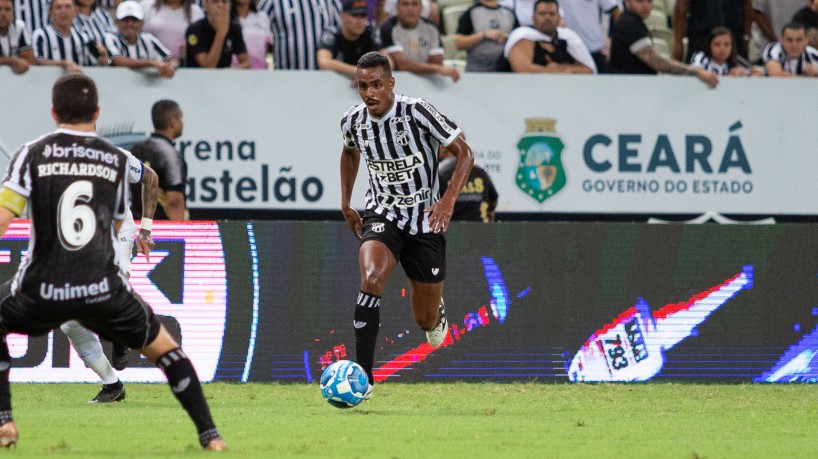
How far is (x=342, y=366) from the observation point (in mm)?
7723

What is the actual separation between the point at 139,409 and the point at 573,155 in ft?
18.7

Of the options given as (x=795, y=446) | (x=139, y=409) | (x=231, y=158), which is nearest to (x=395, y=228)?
(x=139, y=409)

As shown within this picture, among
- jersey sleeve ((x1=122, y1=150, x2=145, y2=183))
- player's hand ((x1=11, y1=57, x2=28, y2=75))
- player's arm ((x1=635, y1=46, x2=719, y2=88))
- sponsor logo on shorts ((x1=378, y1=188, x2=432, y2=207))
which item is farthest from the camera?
player's arm ((x1=635, y1=46, x2=719, y2=88))

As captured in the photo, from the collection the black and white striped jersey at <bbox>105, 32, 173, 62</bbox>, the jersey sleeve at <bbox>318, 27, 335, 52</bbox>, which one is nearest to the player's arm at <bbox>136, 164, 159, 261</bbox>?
the black and white striped jersey at <bbox>105, 32, 173, 62</bbox>

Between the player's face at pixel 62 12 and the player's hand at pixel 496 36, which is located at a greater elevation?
the player's face at pixel 62 12

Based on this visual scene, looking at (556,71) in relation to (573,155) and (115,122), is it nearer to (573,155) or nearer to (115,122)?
(573,155)

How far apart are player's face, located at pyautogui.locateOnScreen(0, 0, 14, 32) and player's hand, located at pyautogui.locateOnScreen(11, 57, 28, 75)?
39 cm

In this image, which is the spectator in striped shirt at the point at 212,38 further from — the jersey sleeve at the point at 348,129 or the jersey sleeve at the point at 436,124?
the jersey sleeve at the point at 436,124

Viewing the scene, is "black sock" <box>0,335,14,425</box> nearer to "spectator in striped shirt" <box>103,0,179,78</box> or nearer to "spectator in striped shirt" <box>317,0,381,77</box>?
"spectator in striped shirt" <box>103,0,179,78</box>

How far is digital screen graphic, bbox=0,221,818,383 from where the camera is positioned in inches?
396

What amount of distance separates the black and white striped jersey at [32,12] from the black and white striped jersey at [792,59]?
7578mm

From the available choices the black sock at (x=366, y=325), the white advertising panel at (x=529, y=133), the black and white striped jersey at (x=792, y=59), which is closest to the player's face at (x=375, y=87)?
the black sock at (x=366, y=325)

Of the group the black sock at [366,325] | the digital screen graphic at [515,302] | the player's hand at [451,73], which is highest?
the player's hand at [451,73]

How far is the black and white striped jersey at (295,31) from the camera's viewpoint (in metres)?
12.6
